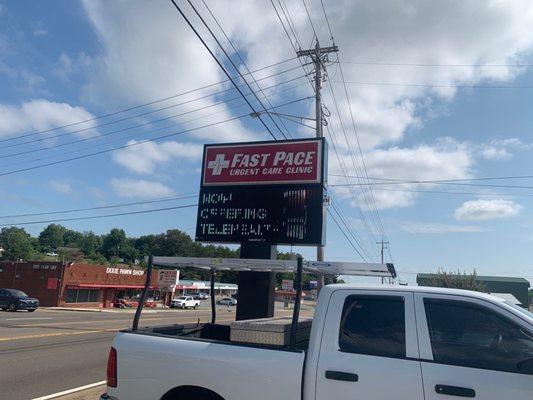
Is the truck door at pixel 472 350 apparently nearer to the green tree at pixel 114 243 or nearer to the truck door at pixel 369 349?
the truck door at pixel 369 349

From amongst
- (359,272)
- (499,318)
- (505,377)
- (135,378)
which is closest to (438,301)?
(499,318)

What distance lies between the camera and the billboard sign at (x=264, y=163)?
12508mm

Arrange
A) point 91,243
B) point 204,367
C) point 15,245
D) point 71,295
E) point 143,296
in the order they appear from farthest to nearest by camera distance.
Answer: point 91,243, point 15,245, point 71,295, point 143,296, point 204,367

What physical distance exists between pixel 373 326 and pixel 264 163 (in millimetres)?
9096

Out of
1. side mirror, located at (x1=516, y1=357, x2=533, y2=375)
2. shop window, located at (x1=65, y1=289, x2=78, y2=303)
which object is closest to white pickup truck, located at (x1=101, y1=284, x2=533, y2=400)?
side mirror, located at (x1=516, y1=357, x2=533, y2=375)

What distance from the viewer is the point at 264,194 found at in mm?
12461

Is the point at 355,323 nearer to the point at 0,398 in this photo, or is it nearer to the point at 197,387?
the point at 197,387

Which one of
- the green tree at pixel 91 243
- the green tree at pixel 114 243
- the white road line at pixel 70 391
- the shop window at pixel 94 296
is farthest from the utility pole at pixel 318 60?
the green tree at pixel 91 243

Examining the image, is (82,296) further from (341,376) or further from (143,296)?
(341,376)

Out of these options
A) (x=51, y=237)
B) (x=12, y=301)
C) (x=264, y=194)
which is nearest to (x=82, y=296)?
(x=12, y=301)

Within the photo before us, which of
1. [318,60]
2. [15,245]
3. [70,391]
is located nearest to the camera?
[70,391]

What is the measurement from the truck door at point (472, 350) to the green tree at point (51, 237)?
648 feet

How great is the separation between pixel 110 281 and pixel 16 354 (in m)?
46.0

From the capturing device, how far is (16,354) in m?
12.0
